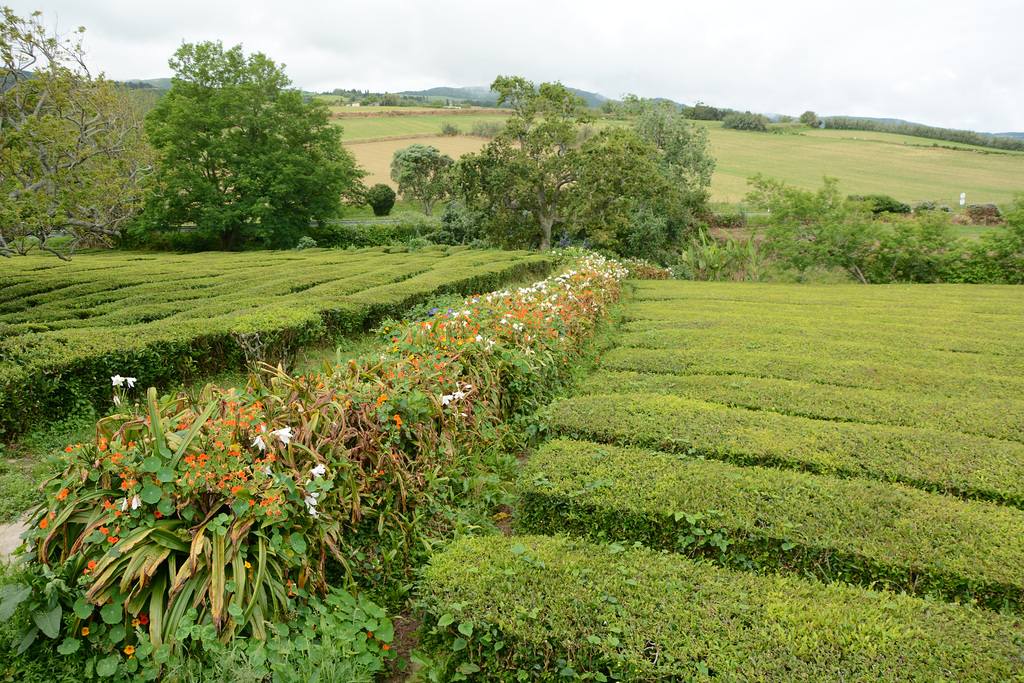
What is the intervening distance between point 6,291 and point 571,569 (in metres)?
12.1

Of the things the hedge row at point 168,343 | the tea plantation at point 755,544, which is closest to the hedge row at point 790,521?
the tea plantation at point 755,544

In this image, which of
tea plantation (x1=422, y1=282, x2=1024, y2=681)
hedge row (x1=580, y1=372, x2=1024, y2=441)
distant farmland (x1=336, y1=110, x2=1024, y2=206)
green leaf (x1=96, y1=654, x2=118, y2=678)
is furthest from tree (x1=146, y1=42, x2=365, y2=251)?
green leaf (x1=96, y1=654, x2=118, y2=678)

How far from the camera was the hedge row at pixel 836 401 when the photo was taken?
4055mm

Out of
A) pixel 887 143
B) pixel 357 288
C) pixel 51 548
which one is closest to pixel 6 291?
pixel 357 288

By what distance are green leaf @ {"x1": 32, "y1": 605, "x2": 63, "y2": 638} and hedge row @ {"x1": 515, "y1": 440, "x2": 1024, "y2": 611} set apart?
6.86 feet

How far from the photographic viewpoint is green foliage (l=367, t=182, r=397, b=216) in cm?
3228

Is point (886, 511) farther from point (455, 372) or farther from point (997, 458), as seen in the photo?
point (455, 372)

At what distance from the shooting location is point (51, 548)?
228cm

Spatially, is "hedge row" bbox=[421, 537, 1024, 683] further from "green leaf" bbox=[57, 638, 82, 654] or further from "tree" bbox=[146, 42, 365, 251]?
"tree" bbox=[146, 42, 365, 251]

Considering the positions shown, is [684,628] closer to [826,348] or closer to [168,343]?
[826,348]

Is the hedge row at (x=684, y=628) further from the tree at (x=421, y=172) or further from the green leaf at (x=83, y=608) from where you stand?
the tree at (x=421, y=172)

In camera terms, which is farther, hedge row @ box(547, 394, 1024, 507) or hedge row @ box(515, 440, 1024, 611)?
hedge row @ box(547, 394, 1024, 507)

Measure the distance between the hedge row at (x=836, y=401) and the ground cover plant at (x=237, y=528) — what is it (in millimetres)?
2246

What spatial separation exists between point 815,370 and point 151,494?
5.58m
